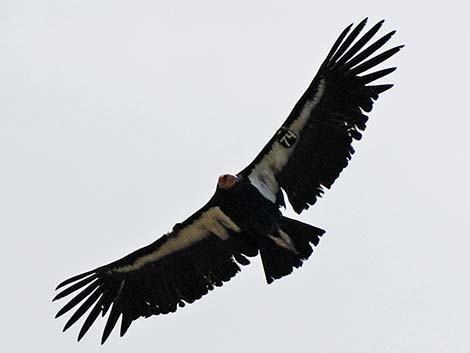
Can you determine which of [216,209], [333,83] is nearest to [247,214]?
[216,209]

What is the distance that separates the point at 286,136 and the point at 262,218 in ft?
4.22

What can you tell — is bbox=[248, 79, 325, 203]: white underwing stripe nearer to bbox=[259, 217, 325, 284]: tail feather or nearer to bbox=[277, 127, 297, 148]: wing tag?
bbox=[277, 127, 297, 148]: wing tag

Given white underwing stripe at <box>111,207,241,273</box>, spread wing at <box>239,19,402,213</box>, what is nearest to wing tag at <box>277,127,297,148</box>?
spread wing at <box>239,19,402,213</box>

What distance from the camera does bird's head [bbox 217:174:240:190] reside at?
85.7ft

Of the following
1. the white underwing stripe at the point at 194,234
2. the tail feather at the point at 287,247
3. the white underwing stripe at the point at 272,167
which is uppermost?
the white underwing stripe at the point at 194,234

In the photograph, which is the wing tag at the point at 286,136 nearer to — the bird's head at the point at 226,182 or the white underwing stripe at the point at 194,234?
the bird's head at the point at 226,182

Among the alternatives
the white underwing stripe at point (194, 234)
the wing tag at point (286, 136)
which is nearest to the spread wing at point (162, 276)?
the white underwing stripe at point (194, 234)

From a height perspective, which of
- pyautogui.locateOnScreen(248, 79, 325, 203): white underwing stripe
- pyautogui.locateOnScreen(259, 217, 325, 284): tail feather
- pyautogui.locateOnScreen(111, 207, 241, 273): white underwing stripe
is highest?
pyautogui.locateOnScreen(111, 207, 241, 273): white underwing stripe

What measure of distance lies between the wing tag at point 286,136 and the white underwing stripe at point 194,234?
4.83 ft

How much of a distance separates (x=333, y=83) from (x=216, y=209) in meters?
2.68

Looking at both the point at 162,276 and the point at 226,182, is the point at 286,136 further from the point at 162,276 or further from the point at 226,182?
the point at 162,276

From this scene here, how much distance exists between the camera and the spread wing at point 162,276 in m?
27.3

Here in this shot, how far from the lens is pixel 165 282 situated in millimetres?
27688

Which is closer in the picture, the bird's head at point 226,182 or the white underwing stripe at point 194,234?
the bird's head at point 226,182
